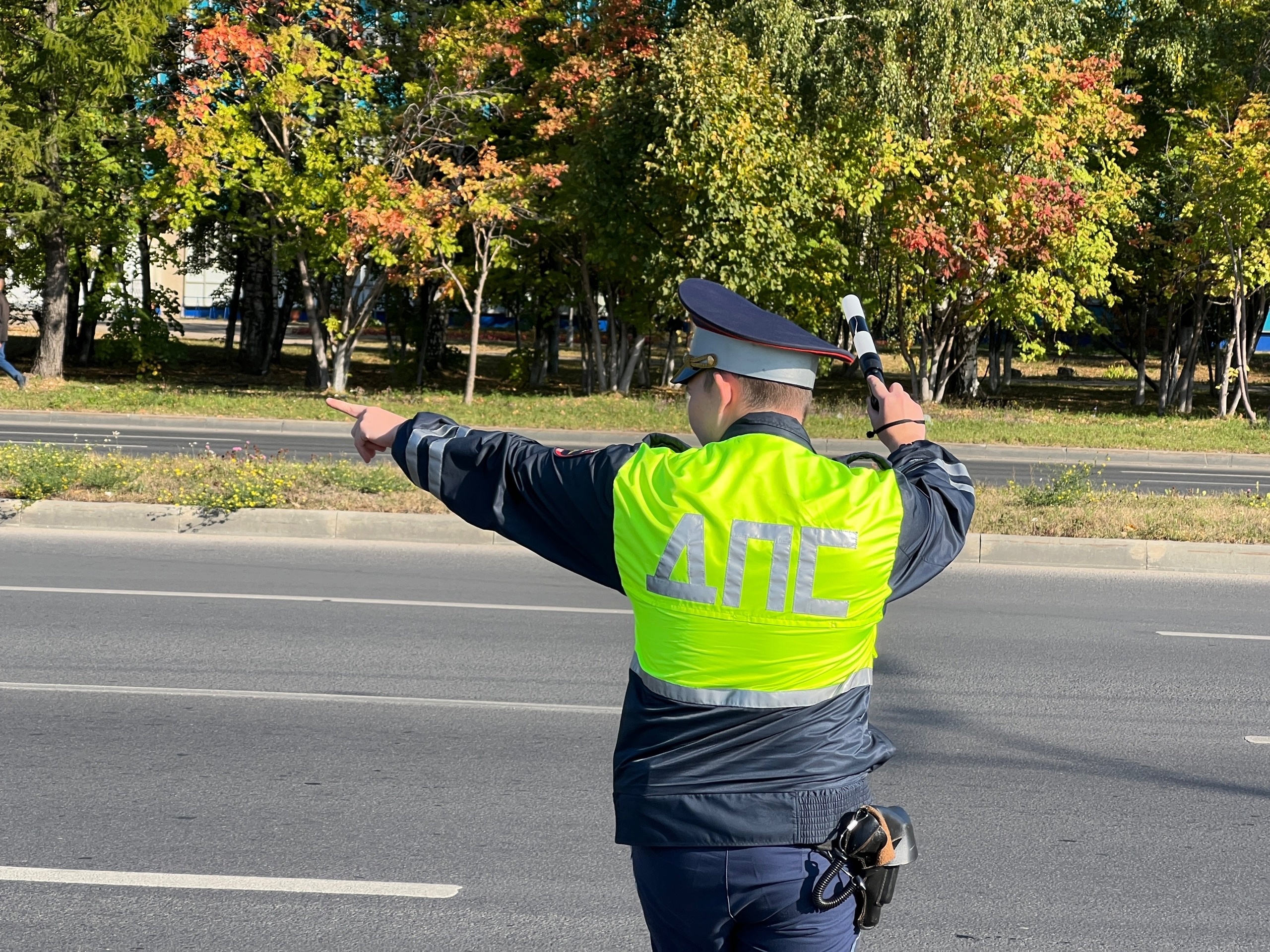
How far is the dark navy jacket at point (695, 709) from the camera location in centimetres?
218

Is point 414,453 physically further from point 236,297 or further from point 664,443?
point 236,297

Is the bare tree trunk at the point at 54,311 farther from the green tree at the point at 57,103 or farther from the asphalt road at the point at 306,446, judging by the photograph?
the asphalt road at the point at 306,446

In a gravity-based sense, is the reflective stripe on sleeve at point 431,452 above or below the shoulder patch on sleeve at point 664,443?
below

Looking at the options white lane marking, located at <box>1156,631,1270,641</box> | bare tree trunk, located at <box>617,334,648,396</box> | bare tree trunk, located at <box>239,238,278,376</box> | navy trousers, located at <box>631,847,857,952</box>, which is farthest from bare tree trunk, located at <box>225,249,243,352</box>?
navy trousers, located at <box>631,847,857,952</box>

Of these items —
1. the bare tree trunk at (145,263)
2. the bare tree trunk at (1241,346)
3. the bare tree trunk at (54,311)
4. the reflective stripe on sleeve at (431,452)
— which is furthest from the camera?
the bare tree trunk at (145,263)

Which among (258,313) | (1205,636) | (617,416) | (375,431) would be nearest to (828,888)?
(375,431)

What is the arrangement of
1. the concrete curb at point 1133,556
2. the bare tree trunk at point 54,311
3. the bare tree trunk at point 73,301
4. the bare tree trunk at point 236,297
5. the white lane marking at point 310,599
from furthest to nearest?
the bare tree trunk at point 236,297, the bare tree trunk at point 73,301, the bare tree trunk at point 54,311, the concrete curb at point 1133,556, the white lane marking at point 310,599

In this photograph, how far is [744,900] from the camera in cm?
217

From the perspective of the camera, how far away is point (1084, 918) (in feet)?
13.1

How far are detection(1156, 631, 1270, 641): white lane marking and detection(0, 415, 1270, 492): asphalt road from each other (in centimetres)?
731

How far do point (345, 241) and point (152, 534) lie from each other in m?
14.3

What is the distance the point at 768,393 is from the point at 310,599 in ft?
21.2

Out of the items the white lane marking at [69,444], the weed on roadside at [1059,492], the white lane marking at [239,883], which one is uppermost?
the weed on roadside at [1059,492]

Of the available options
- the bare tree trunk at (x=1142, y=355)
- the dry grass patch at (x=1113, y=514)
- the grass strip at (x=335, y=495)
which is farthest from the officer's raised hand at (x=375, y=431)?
the bare tree trunk at (x=1142, y=355)
